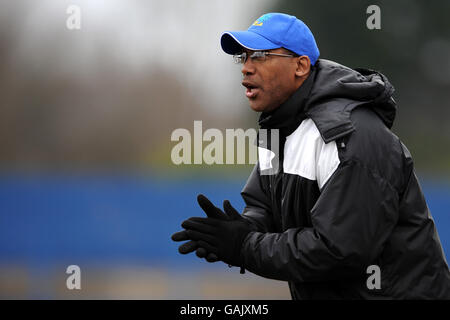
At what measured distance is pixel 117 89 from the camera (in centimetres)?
482

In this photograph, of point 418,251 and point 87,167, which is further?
point 87,167

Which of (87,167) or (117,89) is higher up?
(117,89)

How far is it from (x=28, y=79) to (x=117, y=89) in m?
0.80

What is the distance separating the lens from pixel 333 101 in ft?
5.74

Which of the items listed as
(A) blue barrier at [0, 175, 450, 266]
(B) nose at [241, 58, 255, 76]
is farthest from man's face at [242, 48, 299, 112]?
(A) blue barrier at [0, 175, 450, 266]

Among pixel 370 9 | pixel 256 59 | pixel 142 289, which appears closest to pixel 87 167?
pixel 142 289

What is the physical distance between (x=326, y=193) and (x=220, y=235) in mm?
Result: 378

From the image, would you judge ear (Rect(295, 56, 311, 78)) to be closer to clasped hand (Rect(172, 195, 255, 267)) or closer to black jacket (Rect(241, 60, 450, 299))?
black jacket (Rect(241, 60, 450, 299))

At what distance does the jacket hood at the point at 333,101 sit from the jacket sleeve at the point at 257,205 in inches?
14.1

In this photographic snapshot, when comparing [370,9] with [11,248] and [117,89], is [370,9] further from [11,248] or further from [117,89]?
[11,248]

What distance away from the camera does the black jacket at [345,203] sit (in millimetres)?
1608

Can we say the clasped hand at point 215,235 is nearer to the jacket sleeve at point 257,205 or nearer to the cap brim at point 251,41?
the jacket sleeve at point 257,205

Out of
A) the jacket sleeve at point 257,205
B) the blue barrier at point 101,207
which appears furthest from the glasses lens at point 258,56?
the blue barrier at point 101,207

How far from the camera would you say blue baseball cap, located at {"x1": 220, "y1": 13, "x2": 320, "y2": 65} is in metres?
1.88
